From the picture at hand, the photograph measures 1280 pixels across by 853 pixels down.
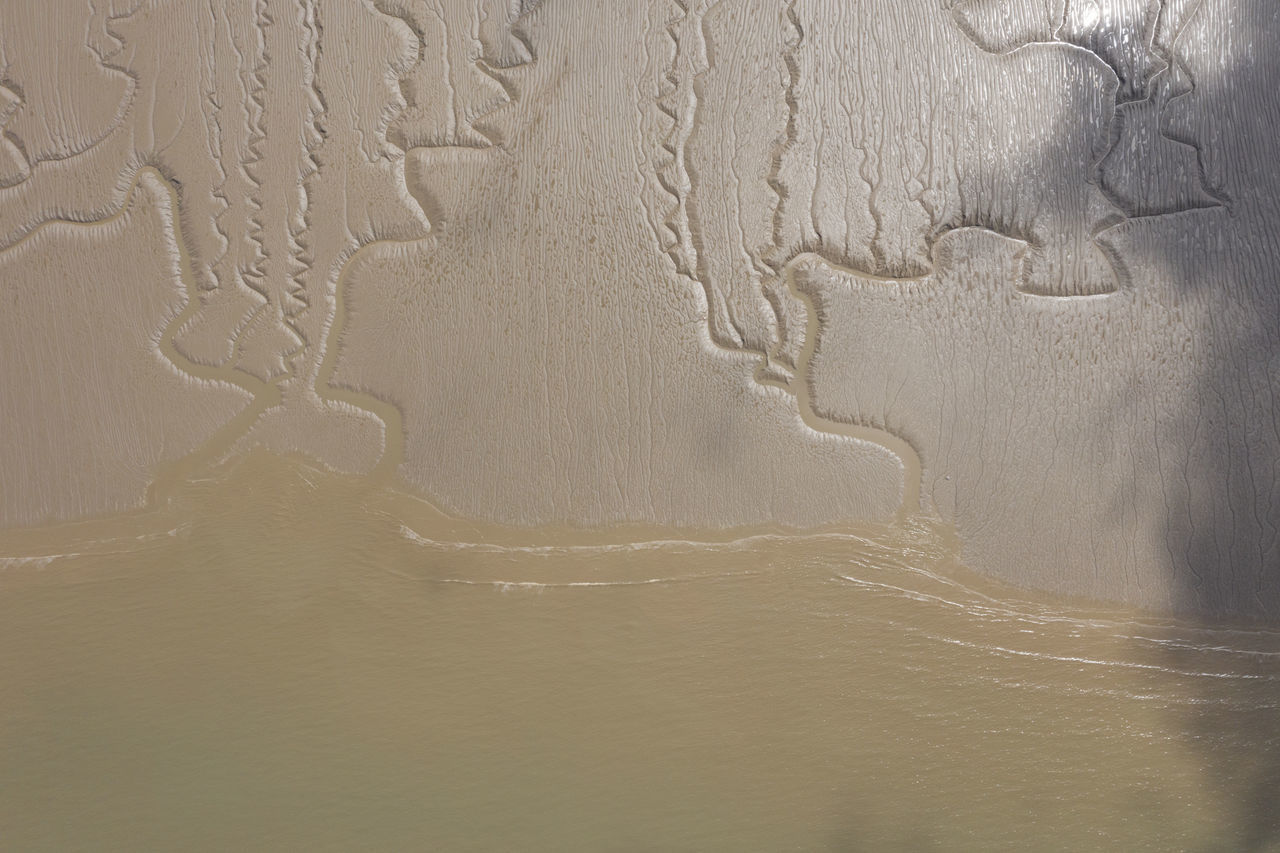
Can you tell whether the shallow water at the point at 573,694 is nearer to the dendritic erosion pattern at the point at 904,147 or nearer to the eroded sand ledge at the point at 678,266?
the eroded sand ledge at the point at 678,266

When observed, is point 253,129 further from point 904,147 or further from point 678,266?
point 904,147

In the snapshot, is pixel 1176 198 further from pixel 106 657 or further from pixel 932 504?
pixel 106 657

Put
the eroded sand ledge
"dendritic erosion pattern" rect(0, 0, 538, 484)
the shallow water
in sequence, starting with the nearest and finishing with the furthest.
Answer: the shallow water, the eroded sand ledge, "dendritic erosion pattern" rect(0, 0, 538, 484)

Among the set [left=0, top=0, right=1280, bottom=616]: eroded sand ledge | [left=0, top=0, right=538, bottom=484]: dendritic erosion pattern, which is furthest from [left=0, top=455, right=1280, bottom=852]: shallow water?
[left=0, top=0, right=538, bottom=484]: dendritic erosion pattern

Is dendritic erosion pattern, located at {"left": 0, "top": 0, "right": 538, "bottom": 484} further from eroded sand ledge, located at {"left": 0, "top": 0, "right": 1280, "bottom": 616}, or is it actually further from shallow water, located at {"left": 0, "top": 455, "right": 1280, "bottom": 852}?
shallow water, located at {"left": 0, "top": 455, "right": 1280, "bottom": 852}

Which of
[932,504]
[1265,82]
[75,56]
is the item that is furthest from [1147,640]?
[75,56]

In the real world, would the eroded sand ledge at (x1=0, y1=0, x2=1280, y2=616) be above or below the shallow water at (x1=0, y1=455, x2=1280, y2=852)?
above
